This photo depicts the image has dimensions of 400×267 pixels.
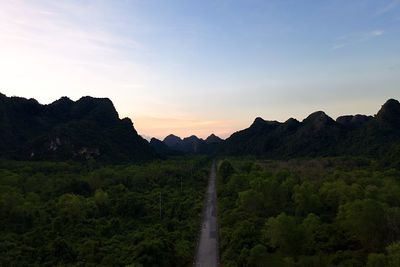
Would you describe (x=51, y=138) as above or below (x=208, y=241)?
above

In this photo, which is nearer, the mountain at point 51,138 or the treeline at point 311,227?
the treeline at point 311,227

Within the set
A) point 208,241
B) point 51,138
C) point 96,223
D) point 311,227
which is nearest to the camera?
point 311,227

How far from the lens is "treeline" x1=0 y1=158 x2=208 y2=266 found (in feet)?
146

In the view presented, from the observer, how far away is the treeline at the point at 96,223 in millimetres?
44487

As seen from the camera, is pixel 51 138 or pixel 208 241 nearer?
pixel 208 241

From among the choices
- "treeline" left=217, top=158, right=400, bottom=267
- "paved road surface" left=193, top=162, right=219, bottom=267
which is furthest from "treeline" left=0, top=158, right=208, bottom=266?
"treeline" left=217, top=158, right=400, bottom=267

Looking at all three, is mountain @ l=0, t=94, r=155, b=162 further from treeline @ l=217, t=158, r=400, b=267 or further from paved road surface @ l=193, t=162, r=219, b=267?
treeline @ l=217, t=158, r=400, b=267

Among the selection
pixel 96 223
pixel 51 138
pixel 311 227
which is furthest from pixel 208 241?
pixel 51 138

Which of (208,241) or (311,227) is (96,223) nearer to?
(208,241)

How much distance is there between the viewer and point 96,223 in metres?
61.2

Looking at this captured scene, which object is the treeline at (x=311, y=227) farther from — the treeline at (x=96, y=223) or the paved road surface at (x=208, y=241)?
the treeline at (x=96, y=223)

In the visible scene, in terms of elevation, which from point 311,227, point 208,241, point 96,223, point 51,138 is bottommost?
point 208,241

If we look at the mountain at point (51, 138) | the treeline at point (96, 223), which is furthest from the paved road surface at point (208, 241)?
the mountain at point (51, 138)

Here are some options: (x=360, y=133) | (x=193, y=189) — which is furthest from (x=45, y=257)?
(x=360, y=133)
